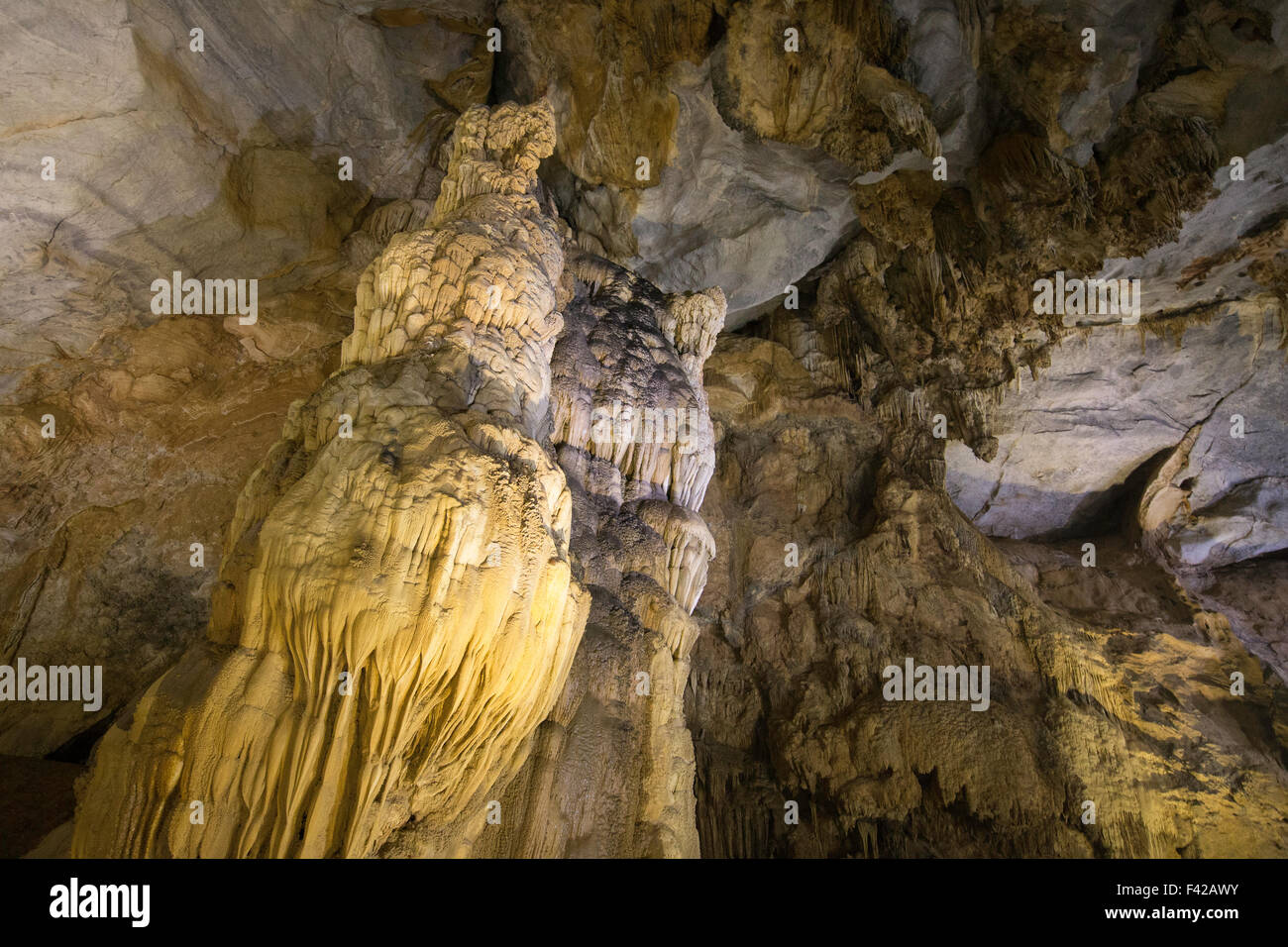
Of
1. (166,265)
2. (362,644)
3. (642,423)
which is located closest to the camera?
(362,644)

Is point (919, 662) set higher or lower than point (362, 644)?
lower

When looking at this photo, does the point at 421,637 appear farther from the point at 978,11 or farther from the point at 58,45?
the point at 978,11

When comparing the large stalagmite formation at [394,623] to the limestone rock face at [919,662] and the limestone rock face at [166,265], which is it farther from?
the limestone rock face at [919,662]

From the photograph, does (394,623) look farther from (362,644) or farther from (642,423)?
(642,423)

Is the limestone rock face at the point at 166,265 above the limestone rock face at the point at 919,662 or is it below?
above

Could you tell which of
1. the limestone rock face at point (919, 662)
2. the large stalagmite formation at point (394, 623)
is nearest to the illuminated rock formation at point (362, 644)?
the large stalagmite formation at point (394, 623)

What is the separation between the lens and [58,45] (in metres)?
5.07

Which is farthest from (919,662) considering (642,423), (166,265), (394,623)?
(166,265)

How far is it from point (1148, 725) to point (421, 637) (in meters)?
7.95

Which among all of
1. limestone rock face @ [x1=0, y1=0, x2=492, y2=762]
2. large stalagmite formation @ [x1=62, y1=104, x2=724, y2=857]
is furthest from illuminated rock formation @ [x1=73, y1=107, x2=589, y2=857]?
limestone rock face @ [x1=0, y1=0, x2=492, y2=762]

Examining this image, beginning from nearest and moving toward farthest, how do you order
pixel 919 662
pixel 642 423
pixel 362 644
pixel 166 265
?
pixel 362 644 < pixel 642 423 < pixel 166 265 < pixel 919 662

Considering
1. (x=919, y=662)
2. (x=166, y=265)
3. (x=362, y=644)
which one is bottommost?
(x=919, y=662)

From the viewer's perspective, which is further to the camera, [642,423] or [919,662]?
[919,662]

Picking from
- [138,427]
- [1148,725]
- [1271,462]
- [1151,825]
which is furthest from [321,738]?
[1271,462]
